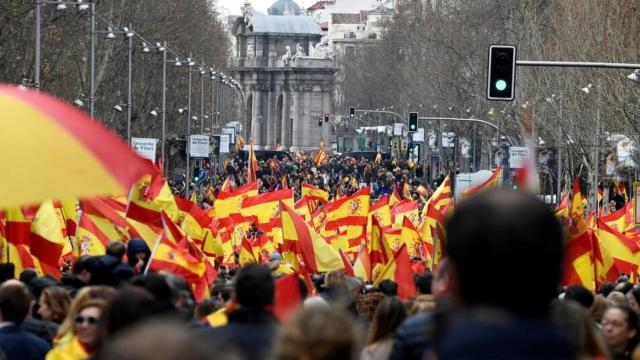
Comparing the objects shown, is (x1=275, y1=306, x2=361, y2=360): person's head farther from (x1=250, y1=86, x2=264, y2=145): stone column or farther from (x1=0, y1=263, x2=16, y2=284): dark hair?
(x1=250, y1=86, x2=264, y2=145): stone column

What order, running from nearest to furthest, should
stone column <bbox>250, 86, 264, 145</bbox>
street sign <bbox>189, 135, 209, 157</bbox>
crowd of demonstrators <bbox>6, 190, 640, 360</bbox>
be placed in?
crowd of demonstrators <bbox>6, 190, 640, 360</bbox>, street sign <bbox>189, 135, 209, 157</bbox>, stone column <bbox>250, 86, 264, 145</bbox>

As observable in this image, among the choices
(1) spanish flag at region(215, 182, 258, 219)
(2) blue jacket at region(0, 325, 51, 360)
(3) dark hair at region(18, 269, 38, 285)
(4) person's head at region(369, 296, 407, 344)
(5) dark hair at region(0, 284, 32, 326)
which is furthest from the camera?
(1) spanish flag at region(215, 182, 258, 219)

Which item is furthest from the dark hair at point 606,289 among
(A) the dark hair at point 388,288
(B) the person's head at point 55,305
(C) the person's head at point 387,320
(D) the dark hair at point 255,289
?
(D) the dark hair at point 255,289

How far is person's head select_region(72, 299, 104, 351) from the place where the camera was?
7.79 metres

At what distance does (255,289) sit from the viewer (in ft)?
23.5

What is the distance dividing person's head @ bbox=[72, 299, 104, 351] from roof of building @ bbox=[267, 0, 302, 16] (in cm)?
17102

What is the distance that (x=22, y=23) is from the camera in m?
40.8

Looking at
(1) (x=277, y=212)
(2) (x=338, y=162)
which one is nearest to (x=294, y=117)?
(2) (x=338, y=162)

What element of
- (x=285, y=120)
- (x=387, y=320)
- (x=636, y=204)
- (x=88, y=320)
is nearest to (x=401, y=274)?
(x=387, y=320)

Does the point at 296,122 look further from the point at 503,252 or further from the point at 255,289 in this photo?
the point at 503,252

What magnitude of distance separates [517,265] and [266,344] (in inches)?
112

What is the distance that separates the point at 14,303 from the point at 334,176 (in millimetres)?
79116

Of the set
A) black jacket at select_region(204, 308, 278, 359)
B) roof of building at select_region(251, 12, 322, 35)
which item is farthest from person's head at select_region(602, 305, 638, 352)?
roof of building at select_region(251, 12, 322, 35)

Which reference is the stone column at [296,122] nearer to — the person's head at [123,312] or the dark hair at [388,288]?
the dark hair at [388,288]
